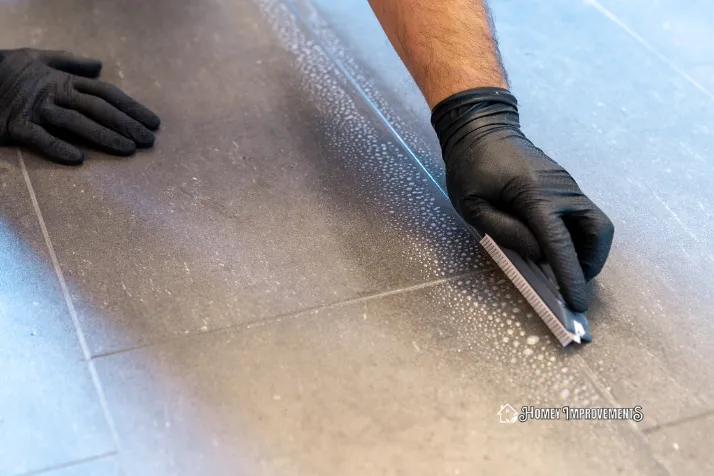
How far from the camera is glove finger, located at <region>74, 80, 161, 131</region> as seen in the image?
4.96 feet

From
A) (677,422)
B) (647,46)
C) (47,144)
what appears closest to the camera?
(677,422)

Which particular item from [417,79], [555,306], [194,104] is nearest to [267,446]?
[555,306]

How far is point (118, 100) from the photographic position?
1.51 meters

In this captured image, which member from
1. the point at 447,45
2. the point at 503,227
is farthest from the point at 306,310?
the point at 447,45

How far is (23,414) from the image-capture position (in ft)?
3.36

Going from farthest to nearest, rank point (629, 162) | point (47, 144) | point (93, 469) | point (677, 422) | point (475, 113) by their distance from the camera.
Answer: point (629, 162), point (47, 144), point (475, 113), point (677, 422), point (93, 469)

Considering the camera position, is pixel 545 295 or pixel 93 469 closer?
pixel 93 469

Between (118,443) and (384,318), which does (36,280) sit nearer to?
(118,443)

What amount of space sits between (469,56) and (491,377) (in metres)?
0.60

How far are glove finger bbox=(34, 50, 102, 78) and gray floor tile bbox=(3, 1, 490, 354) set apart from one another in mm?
49

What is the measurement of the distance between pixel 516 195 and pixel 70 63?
1.04 m

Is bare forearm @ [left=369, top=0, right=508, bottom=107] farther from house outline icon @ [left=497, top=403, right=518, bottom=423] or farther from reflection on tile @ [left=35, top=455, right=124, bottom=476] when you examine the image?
reflection on tile @ [left=35, top=455, right=124, bottom=476]

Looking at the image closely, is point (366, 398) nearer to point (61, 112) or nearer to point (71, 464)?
point (71, 464)

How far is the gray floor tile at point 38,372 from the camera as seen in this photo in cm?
99
